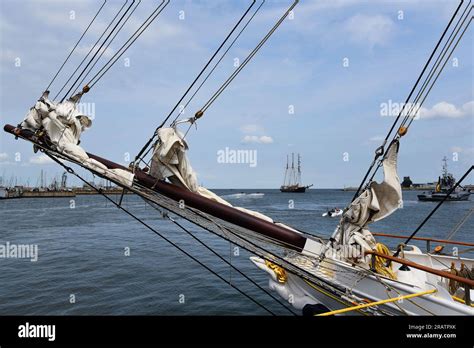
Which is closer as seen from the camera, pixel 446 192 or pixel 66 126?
pixel 66 126

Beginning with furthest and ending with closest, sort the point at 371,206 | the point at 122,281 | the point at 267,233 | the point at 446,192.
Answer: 1. the point at 446,192
2. the point at 122,281
3. the point at 371,206
4. the point at 267,233

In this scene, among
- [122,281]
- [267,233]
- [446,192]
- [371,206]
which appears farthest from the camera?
[446,192]

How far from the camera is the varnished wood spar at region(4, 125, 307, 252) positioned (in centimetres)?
682

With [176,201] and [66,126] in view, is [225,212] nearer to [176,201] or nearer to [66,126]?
[176,201]

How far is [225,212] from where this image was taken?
6918mm

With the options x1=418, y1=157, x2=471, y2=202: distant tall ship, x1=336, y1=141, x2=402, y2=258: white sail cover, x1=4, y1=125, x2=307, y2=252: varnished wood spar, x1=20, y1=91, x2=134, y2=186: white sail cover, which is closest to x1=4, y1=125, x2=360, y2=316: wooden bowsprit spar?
x1=4, y1=125, x2=307, y2=252: varnished wood spar

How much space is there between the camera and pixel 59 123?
7.54 metres

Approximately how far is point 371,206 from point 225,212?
2930mm

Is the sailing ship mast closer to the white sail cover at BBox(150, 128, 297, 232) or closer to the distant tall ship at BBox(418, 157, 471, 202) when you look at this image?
the white sail cover at BBox(150, 128, 297, 232)

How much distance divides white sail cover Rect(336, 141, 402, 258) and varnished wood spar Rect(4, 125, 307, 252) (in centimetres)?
102

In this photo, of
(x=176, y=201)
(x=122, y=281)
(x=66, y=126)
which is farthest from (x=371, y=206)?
(x=122, y=281)

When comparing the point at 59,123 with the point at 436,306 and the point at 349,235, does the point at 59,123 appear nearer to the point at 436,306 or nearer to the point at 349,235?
the point at 349,235
